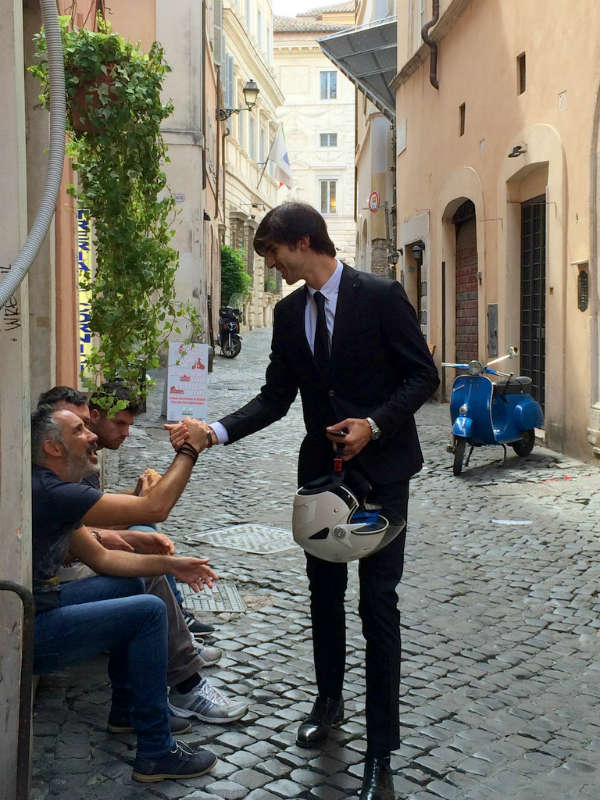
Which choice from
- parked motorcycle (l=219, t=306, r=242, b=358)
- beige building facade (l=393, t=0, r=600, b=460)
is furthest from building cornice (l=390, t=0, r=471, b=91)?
parked motorcycle (l=219, t=306, r=242, b=358)

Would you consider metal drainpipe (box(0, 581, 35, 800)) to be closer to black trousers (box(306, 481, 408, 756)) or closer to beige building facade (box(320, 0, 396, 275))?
black trousers (box(306, 481, 408, 756))

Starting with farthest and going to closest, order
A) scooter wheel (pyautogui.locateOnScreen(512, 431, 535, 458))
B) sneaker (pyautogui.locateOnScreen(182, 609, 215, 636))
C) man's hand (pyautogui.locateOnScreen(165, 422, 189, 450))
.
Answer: scooter wheel (pyautogui.locateOnScreen(512, 431, 535, 458))
sneaker (pyautogui.locateOnScreen(182, 609, 215, 636))
man's hand (pyautogui.locateOnScreen(165, 422, 189, 450))

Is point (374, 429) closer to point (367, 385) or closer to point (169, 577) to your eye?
point (367, 385)

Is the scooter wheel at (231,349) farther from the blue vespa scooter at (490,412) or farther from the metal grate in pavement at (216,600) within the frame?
the metal grate in pavement at (216,600)

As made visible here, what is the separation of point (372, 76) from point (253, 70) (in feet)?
48.7

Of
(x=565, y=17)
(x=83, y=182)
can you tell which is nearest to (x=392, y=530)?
(x=83, y=182)

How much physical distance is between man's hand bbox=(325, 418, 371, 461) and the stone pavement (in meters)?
1.08

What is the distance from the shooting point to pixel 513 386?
959 cm

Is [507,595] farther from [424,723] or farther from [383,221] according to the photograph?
[383,221]

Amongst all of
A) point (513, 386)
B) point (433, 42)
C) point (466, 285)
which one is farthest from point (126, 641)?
point (433, 42)

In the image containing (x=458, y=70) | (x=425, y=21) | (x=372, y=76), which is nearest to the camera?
(x=458, y=70)

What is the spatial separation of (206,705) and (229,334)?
67.5 ft

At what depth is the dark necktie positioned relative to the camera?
3297mm

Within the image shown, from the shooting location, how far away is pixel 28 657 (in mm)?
2613
